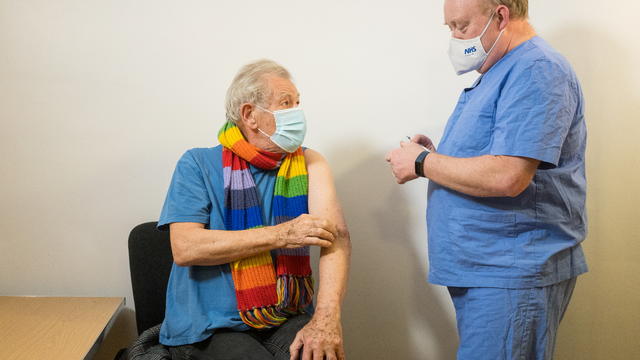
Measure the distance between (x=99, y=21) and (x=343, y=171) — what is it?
1167 mm

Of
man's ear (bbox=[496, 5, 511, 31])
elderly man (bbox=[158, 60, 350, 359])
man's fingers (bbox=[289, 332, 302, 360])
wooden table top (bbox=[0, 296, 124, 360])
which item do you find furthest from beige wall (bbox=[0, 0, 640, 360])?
man's fingers (bbox=[289, 332, 302, 360])

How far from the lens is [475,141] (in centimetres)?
137

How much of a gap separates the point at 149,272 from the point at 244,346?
0.64 meters

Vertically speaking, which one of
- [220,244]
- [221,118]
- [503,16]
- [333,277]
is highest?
[503,16]

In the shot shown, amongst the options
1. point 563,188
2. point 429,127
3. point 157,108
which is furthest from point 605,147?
point 157,108

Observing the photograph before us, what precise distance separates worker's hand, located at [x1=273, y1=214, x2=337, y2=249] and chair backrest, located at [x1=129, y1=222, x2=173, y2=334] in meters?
0.64

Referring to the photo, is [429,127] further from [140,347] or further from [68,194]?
[68,194]

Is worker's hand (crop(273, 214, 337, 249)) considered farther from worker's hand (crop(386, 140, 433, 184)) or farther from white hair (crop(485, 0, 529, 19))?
white hair (crop(485, 0, 529, 19))

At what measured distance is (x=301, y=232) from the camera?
1.45 meters

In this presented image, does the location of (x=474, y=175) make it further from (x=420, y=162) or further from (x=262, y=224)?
(x=262, y=224)

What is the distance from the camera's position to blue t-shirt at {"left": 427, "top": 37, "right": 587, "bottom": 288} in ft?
4.05

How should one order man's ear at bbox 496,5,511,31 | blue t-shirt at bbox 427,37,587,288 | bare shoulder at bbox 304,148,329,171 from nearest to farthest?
blue t-shirt at bbox 427,37,587,288 < man's ear at bbox 496,5,511,31 < bare shoulder at bbox 304,148,329,171

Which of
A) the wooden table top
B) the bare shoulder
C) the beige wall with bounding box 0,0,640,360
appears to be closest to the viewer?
the wooden table top

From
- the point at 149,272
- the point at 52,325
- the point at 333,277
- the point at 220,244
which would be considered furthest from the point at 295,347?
the point at 52,325
